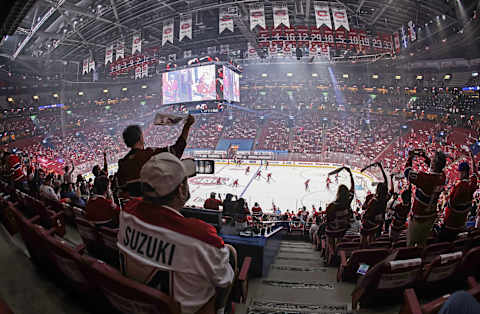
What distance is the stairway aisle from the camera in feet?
8.59

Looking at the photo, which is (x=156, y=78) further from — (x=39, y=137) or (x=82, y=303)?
(x=82, y=303)

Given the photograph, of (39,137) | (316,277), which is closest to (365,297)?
(316,277)

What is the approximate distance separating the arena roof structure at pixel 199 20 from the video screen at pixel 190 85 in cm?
409

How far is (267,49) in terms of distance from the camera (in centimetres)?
2744

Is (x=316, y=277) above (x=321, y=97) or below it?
below

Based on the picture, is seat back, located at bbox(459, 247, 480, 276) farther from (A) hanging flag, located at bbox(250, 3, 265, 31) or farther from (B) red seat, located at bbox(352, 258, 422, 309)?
(A) hanging flag, located at bbox(250, 3, 265, 31)

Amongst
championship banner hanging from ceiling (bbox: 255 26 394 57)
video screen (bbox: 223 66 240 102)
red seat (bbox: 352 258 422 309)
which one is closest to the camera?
red seat (bbox: 352 258 422 309)

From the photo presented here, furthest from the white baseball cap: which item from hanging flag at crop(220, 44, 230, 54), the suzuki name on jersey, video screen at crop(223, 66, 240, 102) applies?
hanging flag at crop(220, 44, 230, 54)

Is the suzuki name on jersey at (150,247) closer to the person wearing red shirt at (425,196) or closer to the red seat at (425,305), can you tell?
the red seat at (425,305)

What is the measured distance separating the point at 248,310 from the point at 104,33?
2650 centimetres

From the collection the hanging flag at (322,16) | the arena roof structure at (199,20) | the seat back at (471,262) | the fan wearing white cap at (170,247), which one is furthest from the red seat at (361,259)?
the arena roof structure at (199,20)

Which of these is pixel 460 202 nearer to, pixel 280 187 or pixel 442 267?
pixel 442 267

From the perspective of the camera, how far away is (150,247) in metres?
1.25

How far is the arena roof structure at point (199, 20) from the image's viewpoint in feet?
53.8
